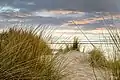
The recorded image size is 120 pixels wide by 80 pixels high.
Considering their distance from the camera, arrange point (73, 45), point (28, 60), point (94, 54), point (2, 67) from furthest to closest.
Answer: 1. point (73, 45)
2. point (94, 54)
3. point (28, 60)
4. point (2, 67)

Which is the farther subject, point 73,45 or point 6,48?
point 73,45

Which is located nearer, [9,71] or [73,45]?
[9,71]

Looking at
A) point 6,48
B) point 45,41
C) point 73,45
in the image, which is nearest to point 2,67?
point 6,48

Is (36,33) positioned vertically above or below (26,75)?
above

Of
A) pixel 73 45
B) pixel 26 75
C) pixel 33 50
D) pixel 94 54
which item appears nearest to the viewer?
pixel 26 75

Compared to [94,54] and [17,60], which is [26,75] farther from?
[94,54]

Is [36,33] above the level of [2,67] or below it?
above

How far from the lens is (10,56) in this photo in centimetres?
400

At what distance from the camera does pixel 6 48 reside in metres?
4.12

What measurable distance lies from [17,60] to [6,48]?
22cm

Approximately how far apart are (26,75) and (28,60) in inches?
14.7

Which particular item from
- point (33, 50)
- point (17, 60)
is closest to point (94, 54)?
point (33, 50)

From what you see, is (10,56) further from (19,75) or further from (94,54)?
(94,54)

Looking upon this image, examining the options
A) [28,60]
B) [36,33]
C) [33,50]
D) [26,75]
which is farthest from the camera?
[36,33]
